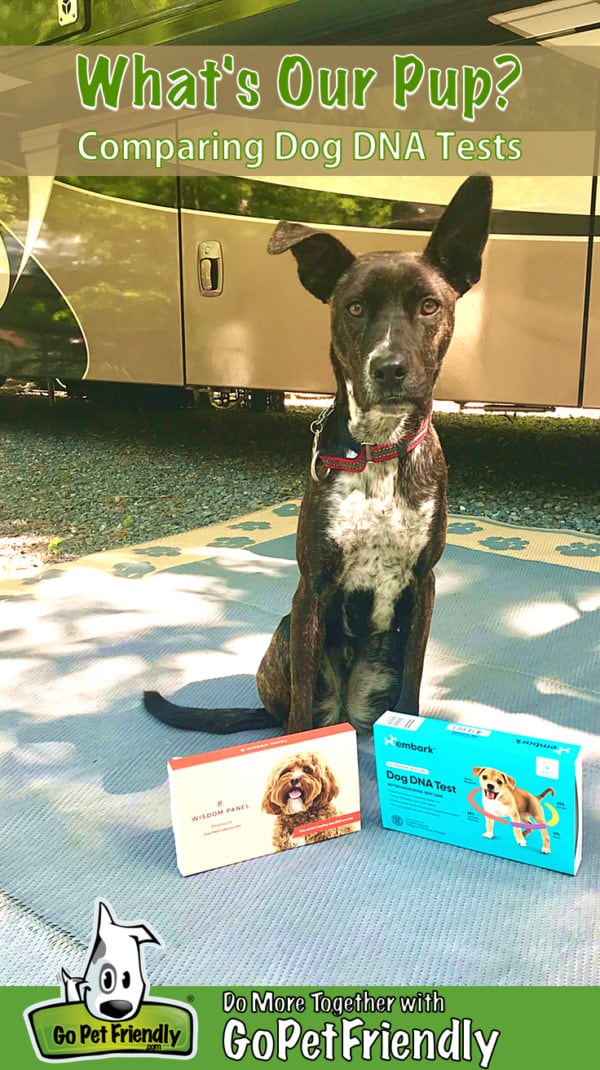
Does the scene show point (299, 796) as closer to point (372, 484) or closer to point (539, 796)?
point (539, 796)

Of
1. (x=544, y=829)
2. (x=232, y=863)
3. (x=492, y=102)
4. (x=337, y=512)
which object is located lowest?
(x=232, y=863)

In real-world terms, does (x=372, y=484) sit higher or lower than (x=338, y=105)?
lower

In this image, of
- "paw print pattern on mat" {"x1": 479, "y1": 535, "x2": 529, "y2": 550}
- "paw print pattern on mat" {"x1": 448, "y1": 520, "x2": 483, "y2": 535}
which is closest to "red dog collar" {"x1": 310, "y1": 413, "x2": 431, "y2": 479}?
"paw print pattern on mat" {"x1": 479, "y1": 535, "x2": 529, "y2": 550}

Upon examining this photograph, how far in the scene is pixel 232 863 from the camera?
1.84m

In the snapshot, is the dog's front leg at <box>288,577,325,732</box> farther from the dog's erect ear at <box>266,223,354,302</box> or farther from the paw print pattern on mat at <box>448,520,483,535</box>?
the paw print pattern on mat at <box>448,520,483,535</box>

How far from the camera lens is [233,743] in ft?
7.54

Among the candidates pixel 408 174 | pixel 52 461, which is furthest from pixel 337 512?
pixel 52 461

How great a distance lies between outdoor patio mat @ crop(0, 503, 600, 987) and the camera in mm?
1557

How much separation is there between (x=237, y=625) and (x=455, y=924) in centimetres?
174

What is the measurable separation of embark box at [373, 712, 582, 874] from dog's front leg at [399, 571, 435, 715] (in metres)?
0.17

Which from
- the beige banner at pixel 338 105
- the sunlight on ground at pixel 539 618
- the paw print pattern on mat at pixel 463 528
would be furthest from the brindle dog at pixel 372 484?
the paw print pattern on mat at pixel 463 528

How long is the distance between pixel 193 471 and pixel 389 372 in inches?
184

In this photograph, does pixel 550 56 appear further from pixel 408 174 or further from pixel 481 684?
pixel 481 684

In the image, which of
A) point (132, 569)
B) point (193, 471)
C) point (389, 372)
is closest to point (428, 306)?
point (389, 372)
